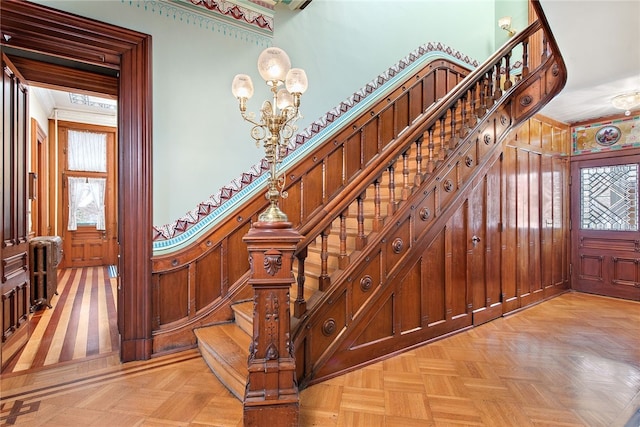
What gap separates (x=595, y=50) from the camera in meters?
2.58

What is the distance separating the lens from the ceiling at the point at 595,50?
2072 mm

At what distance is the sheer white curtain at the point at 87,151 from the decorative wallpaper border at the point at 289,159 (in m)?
5.60

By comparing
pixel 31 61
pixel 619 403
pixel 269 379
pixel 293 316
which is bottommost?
pixel 619 403

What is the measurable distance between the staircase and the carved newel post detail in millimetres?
277

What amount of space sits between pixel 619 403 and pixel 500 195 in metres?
2.16

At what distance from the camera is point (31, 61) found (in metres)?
2.73

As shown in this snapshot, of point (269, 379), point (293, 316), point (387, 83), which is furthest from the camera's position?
point (387, 83)

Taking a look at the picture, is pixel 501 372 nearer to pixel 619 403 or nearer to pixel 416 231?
pixel 619 403

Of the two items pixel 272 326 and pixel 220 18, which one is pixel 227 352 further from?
pixel 220 18

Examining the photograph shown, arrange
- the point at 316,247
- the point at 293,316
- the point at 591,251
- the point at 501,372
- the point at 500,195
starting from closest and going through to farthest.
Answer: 1. the point at 293,316
2. the point at 501,372
3. the point at 316,247
4. the point at 500,195
5. the point at 591,251

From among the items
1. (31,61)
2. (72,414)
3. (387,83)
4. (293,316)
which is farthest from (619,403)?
(31,61)

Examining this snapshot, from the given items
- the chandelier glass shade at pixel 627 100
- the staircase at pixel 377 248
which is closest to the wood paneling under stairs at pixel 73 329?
the staircase at pixel 377 248

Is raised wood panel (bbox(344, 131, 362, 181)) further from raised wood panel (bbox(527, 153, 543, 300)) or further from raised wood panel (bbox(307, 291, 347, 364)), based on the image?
raised wood panel (bbox(527, 153, 543, 300))

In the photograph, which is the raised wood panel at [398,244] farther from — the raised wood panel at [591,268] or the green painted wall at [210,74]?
the raised wood panel at [591,268]
